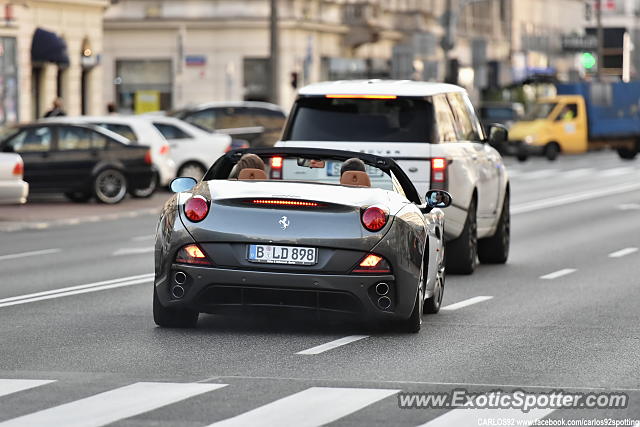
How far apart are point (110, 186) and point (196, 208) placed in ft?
68.2

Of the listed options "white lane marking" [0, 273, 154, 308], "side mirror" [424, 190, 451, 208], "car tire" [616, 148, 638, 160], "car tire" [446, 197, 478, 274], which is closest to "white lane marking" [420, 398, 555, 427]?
"side mirror" [424, 190, 451, 208]

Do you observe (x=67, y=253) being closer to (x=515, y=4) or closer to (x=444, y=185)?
(x=444, y=185)

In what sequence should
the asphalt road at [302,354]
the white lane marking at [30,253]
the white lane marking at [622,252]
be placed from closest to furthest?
the asphalt road at [302,354] < the white lane marking at [30,253] < the white lane marking at [622,252]

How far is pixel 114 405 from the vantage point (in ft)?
29.0

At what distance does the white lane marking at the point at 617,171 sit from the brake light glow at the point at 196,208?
38113 millimetres

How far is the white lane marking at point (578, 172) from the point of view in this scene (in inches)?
1925

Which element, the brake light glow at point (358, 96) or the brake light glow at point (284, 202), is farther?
the brake light glow at point (358, 96)

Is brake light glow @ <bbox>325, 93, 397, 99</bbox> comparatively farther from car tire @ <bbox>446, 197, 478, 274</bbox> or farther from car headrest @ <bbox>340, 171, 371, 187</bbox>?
car headrest @ <bbox>340, 171, 371, 187</bbox>

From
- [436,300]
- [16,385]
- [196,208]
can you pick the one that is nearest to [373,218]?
[196,208]

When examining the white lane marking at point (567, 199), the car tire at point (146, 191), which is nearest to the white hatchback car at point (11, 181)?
the car tire at point (146, 191)

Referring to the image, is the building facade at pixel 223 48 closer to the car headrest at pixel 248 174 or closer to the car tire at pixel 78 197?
the car tire at pixel 78 197

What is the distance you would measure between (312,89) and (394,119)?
830mm

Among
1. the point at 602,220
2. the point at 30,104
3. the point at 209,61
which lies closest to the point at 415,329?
the point at 602,220

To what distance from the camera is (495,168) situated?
19.0m
